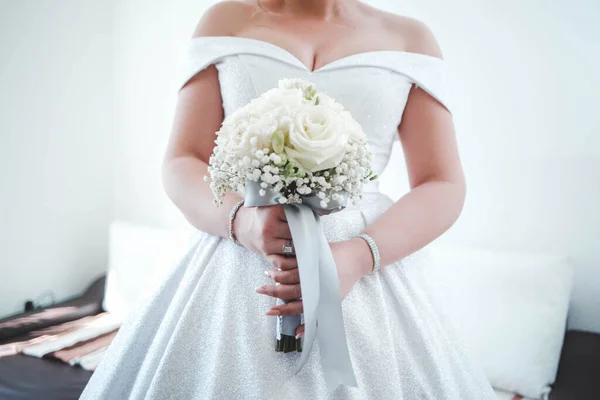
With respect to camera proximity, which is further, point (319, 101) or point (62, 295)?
point (62, 295)

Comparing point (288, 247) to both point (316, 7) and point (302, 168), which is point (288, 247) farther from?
point (316, 7)

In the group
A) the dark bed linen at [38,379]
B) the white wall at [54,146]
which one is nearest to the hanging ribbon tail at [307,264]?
the dark bed linen at [38,379]

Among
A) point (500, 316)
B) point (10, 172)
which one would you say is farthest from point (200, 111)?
point (10, 172)

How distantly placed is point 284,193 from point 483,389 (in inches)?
23.9

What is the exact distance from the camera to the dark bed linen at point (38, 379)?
5.88ft

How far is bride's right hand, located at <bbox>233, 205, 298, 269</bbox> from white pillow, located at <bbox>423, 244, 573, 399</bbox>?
0.91 meters

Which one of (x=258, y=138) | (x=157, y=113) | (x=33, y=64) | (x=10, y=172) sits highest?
(x=33, y=64)

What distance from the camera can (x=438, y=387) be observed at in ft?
3.14

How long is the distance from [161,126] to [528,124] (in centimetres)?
201

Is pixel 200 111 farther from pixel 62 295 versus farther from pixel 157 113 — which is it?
pixel 62 295

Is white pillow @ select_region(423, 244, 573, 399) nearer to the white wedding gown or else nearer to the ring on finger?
the white wedding gown

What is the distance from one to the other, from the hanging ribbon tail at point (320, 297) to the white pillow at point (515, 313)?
2.93ft

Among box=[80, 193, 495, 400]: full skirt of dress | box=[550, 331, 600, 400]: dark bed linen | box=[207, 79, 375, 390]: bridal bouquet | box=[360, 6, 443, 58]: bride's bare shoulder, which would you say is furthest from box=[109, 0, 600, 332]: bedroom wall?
box=[207, 79, 375, 390]: bridal bouquet

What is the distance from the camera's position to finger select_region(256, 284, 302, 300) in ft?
2.91
